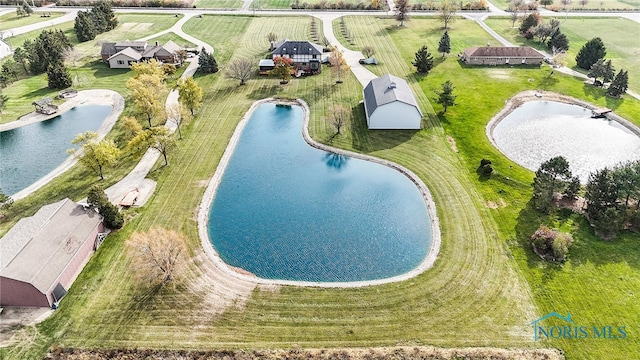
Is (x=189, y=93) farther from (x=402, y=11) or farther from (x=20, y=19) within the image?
(x=20, y=19)

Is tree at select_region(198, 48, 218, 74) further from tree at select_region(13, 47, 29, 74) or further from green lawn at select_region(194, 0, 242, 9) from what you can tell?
green lawn at select_region(194, 0, 242, 9)

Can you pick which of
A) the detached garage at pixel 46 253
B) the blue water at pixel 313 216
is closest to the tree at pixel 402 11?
the blue water at pixel 313 216

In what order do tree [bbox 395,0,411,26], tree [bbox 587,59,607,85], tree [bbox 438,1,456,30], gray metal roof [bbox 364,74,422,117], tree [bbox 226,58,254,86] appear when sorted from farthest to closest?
1. tree [bbox 395,0,411,26]
2. tree [bbox 438,1,456,30]
3. tree [bbox 226,58,254,86]
4. tree [bbox 587,59,607,85]
5. gray metal roof [bbox 364,74,422,117]

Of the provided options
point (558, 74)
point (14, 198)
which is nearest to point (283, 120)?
point (14, 198)

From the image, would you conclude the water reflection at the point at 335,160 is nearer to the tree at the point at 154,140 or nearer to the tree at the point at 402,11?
the tree at the point at 154,140

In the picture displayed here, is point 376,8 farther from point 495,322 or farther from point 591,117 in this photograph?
point 495,322

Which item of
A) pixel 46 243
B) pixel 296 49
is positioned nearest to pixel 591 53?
pixel 296 49

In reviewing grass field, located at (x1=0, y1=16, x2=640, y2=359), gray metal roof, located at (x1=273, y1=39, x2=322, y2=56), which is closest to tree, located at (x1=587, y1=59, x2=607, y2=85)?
grass field, located at (x1=0, y1=16, x2=640, y2=359)
